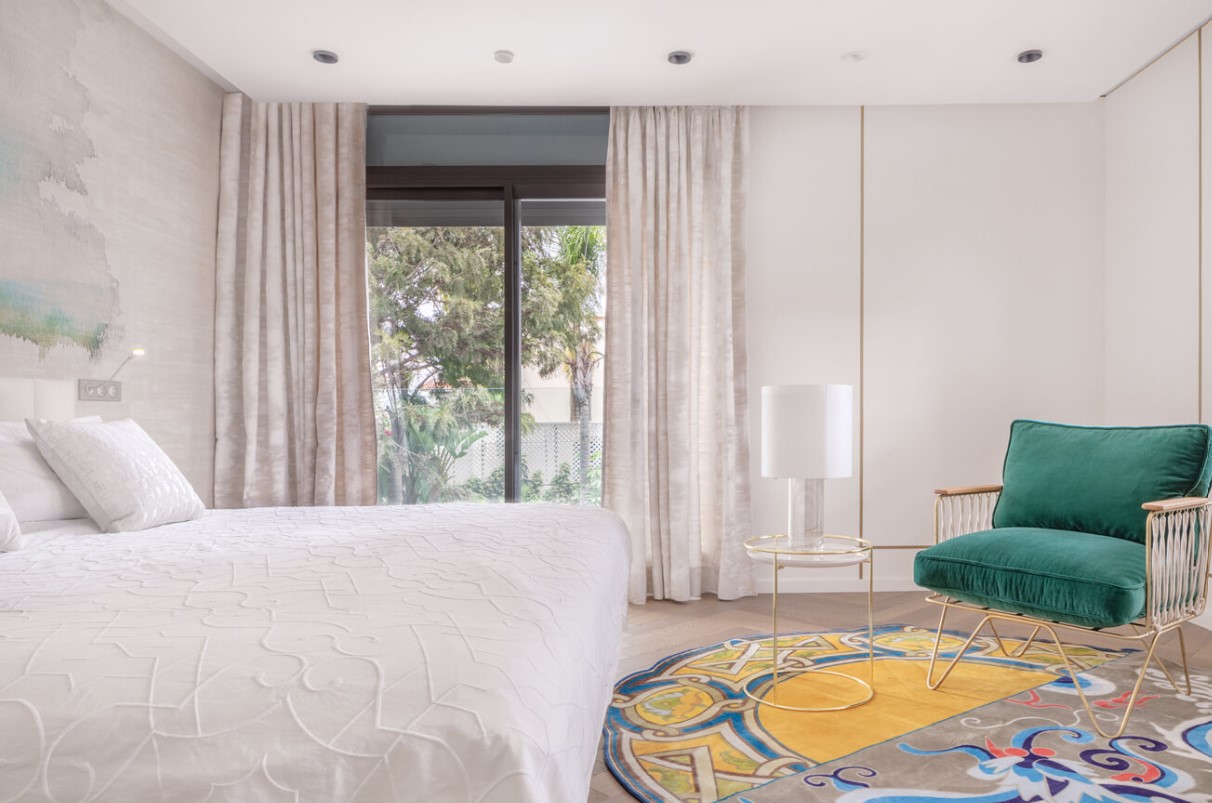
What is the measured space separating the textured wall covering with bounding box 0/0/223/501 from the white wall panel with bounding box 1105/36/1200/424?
486 centimetres

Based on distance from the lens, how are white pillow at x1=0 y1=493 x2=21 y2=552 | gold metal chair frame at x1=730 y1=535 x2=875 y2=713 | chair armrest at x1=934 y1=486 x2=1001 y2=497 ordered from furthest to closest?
chair armrest at x1=934 y1=486 x2=1001 y2=497, gold metal chair frame at x1=730 y1=535 x2=875 y2=713, white pillow at x1=0 y1=493 x2=21 y2=552

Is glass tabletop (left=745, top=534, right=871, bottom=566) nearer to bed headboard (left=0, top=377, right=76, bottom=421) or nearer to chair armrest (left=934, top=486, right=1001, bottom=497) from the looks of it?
chair armrest (left=934, top=486, right=1001, bottom=497)

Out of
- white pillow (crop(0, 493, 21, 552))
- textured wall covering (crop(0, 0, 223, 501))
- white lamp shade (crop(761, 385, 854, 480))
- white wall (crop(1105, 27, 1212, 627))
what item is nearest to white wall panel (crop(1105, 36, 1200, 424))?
white wall (crop(1105, 27, 1212, 627))

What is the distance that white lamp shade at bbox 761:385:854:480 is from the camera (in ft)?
8.83

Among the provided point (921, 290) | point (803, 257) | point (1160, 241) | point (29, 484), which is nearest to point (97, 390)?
point (29, 484)

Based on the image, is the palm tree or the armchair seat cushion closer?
the armchair seat cushion

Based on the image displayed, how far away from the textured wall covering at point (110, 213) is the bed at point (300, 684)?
1.70 metres

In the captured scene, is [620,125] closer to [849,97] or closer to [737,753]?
[849,97]

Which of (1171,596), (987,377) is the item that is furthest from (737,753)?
(987,377)

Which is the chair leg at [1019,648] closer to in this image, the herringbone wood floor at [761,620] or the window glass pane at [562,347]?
the herringbone wood floor at [761,620]

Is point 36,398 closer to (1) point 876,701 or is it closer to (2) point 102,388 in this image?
(2) point 102,388

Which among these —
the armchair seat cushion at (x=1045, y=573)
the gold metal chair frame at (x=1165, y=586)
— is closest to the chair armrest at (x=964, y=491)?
the armchair seat cushion at (x=1045, y=573)

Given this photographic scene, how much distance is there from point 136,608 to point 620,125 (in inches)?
141

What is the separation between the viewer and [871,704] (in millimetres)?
2574
